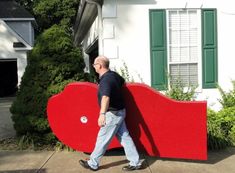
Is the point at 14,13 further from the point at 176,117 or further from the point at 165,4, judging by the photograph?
the point at 176,117

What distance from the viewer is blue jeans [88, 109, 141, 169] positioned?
6.38m

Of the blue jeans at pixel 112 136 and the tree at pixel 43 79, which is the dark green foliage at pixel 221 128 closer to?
the blue jeans at pixel 112 136

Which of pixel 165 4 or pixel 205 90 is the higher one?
pixel 165 4

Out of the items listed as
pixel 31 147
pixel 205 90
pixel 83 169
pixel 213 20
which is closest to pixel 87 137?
pixel 83 169

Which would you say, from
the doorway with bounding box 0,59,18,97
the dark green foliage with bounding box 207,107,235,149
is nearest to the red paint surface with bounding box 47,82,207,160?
the dark green foliage with bounding box 207,107,235,149

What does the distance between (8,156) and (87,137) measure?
1553 millimetres

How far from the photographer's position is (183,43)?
9648 millimetres

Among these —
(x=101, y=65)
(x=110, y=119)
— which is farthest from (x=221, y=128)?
(x=101, y=65)

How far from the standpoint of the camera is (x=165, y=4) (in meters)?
9.50

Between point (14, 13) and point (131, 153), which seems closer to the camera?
point (131, 153)

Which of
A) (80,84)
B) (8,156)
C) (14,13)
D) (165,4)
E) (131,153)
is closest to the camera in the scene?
(131,153)

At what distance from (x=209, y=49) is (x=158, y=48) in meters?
1.20

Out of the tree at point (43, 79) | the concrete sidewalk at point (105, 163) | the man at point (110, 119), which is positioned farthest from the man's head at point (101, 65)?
the tree at point (43, 79)

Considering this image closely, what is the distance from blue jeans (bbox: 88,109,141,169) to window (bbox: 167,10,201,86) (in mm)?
3303
